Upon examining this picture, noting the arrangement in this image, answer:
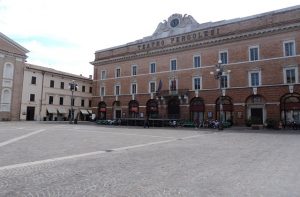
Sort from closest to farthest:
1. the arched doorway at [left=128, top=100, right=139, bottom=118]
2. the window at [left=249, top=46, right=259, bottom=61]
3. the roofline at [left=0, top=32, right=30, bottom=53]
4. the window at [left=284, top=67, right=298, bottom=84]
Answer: the window at [left=284, top=67, right=298, bottom=84] → the window at [left=249, top=46, right=259, bottom=61] → the roofline at [left=0, top=32, right=30, bottom=53] → the arched doorway at [left=128, top=100, right=139, bottom=118]

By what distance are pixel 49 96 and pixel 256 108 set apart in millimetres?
39360

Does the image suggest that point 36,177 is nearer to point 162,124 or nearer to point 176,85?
point 162,124

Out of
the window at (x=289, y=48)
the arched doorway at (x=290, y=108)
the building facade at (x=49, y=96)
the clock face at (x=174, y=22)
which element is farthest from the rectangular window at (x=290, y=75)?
the building facade at (x=49, y=96)

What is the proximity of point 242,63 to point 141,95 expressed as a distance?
56.4 feet

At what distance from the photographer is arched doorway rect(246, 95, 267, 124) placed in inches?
1291

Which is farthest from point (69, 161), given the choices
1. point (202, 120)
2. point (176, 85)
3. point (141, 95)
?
point (141, 95)

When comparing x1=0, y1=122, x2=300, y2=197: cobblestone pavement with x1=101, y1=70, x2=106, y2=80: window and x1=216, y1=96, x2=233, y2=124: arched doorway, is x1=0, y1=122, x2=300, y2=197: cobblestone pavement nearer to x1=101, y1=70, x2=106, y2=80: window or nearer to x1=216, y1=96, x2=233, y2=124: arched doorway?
x1=216, y1=96, x2=233, y2=124: arched doorway

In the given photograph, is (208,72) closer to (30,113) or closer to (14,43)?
(14,43)

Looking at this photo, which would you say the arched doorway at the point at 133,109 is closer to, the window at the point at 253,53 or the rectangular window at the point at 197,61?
the rectangular window at the point at 197,61

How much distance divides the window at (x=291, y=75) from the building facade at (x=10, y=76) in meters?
42.1

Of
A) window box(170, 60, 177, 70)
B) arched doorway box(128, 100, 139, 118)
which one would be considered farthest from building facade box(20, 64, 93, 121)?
window box(170, 60, 177, 70)

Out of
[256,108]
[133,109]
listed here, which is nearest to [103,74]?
[133,109]

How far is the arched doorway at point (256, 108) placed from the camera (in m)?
32.8

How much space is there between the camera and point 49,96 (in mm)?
53000
